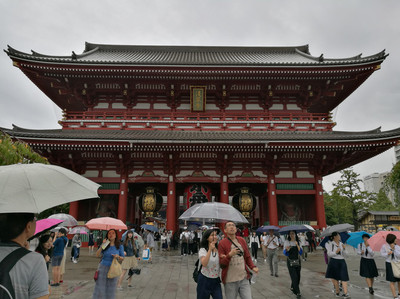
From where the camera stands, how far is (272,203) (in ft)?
56.2

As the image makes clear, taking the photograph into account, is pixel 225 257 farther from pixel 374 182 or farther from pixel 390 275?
pixel 374 182

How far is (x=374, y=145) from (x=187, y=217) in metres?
14.1

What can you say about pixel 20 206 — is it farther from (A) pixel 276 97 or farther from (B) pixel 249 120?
(A) pixel 276 97

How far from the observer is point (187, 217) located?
21.2ft

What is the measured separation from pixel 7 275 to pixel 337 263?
7702 millimetres

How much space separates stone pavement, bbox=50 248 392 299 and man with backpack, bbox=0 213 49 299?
5764 mm

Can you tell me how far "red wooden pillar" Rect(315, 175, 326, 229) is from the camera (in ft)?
55.7

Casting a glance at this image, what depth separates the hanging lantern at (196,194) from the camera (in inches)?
691

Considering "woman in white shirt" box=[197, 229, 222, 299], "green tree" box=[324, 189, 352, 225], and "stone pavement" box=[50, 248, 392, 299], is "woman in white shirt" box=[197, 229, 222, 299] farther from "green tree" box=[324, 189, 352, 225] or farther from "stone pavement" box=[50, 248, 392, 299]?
"green tree" box=[324, 189, 352, 225]

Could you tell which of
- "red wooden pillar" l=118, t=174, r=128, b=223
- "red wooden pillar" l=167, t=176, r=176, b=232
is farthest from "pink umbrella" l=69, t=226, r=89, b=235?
"red wooden pillar" l=167, t=176, r=176, b=232

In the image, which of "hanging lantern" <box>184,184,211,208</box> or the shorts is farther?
"hanging lantern" <box>184,184,211,208</box>

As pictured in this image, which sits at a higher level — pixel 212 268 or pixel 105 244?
pixel 105 244

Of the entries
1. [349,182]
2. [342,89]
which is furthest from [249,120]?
Answer: [349,182]

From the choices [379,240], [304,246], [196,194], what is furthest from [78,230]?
[379,240]
